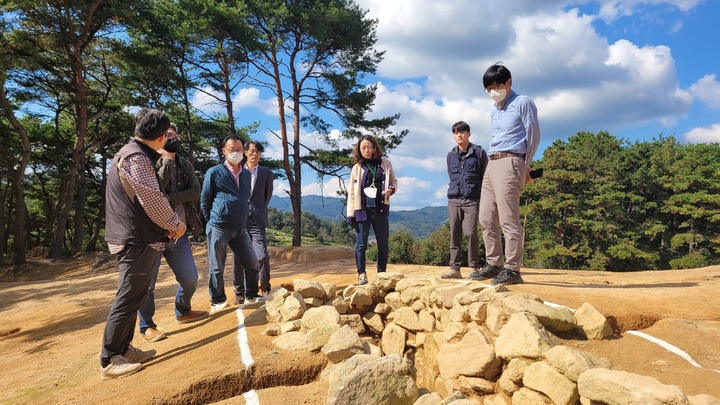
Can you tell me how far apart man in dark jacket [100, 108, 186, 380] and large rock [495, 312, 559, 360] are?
251 centimetres

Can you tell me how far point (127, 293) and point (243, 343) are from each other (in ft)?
3.42

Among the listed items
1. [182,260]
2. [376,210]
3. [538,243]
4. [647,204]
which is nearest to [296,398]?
[182,260]

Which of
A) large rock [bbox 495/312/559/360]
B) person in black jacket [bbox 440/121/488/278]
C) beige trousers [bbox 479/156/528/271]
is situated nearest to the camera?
large rock [bbox 495/312/559/360]

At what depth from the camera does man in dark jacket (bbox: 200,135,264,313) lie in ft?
13.3

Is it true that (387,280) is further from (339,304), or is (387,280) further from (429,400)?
(429,400)

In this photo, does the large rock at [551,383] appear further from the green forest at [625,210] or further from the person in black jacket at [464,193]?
the green forest at [625,210]

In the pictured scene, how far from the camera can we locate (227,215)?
4.03 meters

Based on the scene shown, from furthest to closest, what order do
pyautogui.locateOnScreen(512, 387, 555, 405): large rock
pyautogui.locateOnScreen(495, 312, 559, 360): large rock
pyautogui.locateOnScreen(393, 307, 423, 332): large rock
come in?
pyautogui.locateOnScreen(393, 307, 423, 332): large rock → pyautogui.locateOnScreen(495, 312, 559, 360): large rock → pyautogui.locateOnScreen(512, 387, 555, 405): large rock

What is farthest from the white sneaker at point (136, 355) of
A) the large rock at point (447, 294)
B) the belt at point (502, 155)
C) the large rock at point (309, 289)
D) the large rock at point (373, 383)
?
the belt at point (502, 155)

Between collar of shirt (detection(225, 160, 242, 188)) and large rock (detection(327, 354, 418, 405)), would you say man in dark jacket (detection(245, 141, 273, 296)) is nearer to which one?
collar of shirt (detection(225, 160, 242, 188))

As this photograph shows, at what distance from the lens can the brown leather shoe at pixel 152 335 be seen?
3666 mm

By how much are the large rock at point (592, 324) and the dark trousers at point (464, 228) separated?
6.73 ft

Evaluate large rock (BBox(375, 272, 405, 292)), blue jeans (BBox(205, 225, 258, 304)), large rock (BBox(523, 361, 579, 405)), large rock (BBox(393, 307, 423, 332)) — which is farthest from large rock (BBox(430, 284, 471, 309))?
blue jeans (BBox(205, 225, 258, 304))

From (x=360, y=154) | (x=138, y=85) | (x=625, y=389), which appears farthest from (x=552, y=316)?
(x=138, y=85)
